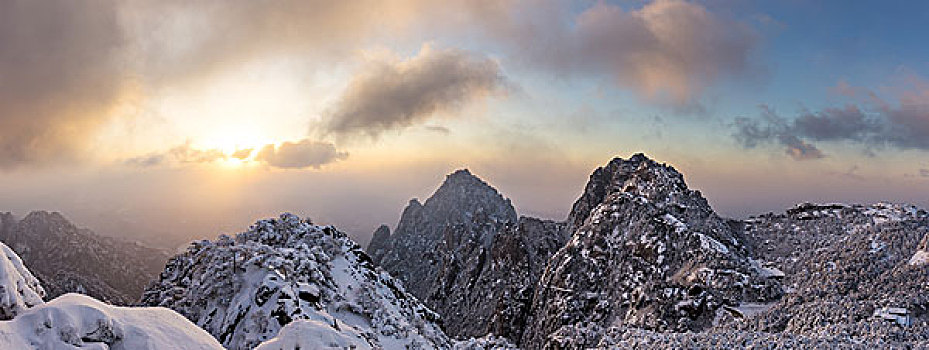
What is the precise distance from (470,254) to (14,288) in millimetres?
100254

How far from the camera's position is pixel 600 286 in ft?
187

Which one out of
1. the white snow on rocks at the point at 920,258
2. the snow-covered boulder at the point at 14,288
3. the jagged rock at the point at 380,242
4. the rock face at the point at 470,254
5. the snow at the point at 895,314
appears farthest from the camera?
the jagged rock at the point at 380,242

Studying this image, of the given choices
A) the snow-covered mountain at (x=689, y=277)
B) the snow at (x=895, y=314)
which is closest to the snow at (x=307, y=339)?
the snow-covered mountain at (x=689, y=277)

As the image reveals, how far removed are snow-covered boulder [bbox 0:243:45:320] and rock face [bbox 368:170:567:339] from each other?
40.2m

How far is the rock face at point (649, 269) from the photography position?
4250cm

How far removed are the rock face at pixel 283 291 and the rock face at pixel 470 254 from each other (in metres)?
20.5

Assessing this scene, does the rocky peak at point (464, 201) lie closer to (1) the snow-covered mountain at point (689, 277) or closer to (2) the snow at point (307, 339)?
(1) the snow-covered mountain at point (689, 277)

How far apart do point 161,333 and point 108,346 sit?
37.7 inches

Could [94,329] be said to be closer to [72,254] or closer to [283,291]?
[283,291]

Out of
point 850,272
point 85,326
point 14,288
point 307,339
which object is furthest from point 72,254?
point 850,272

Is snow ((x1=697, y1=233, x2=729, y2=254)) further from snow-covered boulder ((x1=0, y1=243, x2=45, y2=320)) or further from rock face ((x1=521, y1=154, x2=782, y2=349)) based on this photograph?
snow-covered boulder ((x1=0, y1=243, x2=45, y2=320))

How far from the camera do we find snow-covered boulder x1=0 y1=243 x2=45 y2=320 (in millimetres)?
11133

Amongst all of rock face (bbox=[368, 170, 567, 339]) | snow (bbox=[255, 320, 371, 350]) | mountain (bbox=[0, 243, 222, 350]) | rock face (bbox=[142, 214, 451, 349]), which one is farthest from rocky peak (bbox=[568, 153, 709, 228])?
mountain (bbox=[0, 243, 222, 350])

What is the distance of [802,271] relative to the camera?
41500 millimetres
